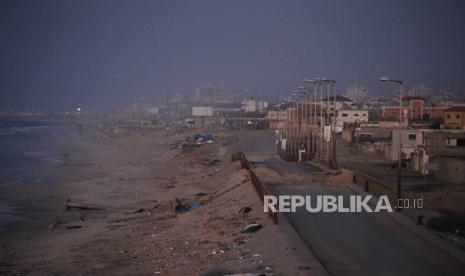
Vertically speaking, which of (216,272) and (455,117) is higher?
(455,117)

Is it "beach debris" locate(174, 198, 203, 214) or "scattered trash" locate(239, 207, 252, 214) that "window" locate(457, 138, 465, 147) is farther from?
"scattered trash" locate(239, 207, 252, 214)

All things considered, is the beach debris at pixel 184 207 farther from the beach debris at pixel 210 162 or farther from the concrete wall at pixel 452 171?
the beach debris at pixel 210 162

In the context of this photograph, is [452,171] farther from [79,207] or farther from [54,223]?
[54,223]

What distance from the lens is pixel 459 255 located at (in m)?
12.6

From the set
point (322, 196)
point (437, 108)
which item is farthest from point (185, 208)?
point (437, 108)

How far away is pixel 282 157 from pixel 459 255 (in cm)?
3703

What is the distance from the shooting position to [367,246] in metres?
13.6

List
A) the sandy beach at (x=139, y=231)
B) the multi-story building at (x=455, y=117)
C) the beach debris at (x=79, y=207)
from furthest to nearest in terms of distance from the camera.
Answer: the multi-story building at (x=455, y=117) → the beach debris at (x=79, y=207) → the sandy beach at (x=139, y=231)

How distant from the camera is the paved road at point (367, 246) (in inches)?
463

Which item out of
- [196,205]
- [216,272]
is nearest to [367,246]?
[216,272]

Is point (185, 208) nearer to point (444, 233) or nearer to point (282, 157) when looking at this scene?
point (444, 233)

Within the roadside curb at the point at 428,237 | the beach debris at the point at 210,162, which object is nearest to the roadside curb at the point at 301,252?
the roadside curb at the point at 428,237

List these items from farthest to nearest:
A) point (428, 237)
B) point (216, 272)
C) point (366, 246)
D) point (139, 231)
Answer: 1. point (139, 231)
2. point (428, 237)
3. point (366, 246)
4. point (216, 272)

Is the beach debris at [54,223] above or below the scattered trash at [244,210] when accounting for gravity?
below
